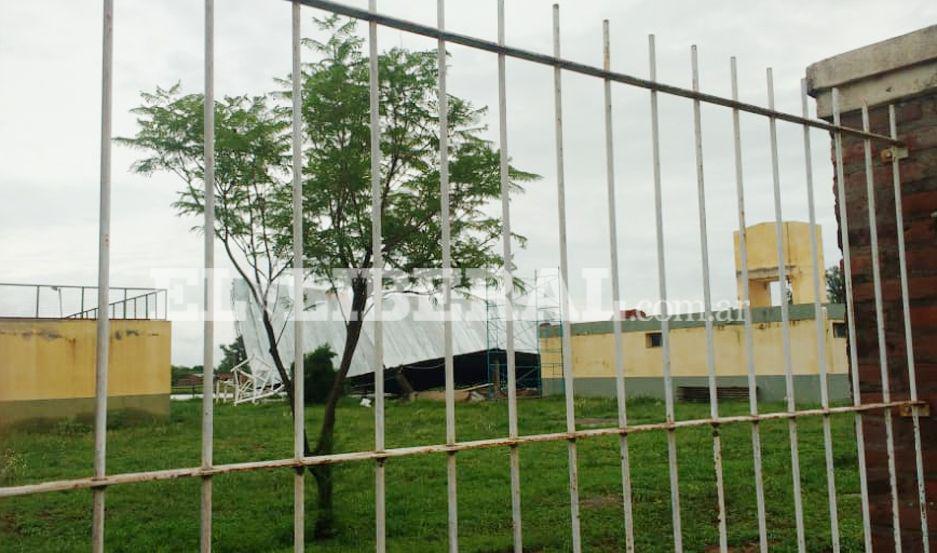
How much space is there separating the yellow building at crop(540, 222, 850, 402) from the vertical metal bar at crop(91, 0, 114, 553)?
45.9 ft

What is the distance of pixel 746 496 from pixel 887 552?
16.5 ft

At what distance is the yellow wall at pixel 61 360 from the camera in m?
15.7

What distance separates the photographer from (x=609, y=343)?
77.0ft

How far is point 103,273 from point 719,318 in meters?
16.7

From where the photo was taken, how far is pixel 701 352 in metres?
21.0

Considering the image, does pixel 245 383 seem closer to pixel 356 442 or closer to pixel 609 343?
pixel 609 343

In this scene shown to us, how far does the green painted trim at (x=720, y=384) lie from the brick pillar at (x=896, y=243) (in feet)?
49.8

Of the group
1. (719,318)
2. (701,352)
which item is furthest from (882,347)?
(701,352)

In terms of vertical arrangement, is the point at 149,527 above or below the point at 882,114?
below

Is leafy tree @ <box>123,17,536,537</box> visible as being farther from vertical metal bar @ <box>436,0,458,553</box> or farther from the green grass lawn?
vertical metal bar @ <box>436,0,458,553</box>

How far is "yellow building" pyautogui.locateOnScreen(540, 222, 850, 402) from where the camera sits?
669 inches

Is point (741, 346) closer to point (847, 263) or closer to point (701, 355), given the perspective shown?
point (701, 355)

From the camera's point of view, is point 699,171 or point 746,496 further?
point 746,496

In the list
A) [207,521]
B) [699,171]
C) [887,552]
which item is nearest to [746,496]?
[887,552]
